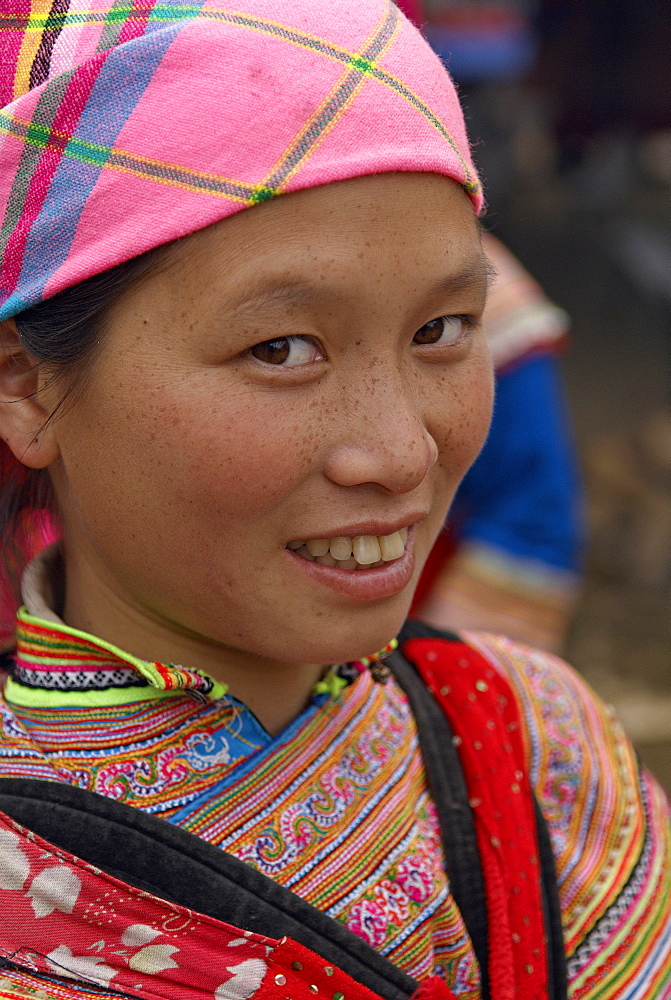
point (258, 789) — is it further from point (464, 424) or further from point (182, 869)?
point (464, 424)

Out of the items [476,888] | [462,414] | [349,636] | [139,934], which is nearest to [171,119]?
[462,414]

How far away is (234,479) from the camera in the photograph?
123cm

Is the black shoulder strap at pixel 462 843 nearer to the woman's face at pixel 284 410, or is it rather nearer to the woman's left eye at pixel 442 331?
the woman's face at pixel 284 410

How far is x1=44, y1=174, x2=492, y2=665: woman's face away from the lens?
3.98 feet

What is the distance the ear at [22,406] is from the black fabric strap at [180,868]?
406 millimetres

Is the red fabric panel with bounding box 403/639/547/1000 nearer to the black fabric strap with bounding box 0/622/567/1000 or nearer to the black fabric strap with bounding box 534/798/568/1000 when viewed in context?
the black fabric strap with bounding box 534/798/568/1000

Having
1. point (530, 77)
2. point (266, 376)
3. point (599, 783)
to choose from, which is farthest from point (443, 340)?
point (530, 77)

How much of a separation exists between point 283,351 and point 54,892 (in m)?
0.67

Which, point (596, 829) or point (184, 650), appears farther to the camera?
point (596, 829)

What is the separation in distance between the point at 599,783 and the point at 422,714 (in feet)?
1.04

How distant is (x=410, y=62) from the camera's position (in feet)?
4.35

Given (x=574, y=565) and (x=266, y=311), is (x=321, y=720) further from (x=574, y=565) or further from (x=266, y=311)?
(x=574, y=565)

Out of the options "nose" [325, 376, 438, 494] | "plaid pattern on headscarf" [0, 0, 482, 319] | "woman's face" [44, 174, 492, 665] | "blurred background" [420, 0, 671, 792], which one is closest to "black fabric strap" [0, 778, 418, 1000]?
"woman's face" [44, 174, 492, 665]

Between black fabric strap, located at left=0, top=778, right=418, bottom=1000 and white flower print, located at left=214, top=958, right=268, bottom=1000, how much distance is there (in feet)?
0.15
